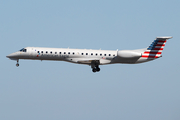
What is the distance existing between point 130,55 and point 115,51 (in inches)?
101

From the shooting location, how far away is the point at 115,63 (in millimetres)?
48125

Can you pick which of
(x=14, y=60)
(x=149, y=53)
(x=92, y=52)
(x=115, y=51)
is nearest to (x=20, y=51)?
(x=14, y=60)

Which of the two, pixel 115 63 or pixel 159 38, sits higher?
pixel 159 38

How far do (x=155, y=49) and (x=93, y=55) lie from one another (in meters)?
8.63

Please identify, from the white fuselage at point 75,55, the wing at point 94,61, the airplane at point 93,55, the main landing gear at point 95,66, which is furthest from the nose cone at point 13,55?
the main landing gear at point 95,66

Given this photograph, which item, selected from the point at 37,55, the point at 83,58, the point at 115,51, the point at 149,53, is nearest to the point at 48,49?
the point at 37,55

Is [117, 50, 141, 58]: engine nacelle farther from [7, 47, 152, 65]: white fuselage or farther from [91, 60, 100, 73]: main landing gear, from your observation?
[91, 60, 100, 73]: main landing gear

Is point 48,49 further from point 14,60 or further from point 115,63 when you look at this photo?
point 115,63

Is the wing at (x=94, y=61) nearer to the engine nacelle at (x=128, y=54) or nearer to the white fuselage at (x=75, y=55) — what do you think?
the white fuselage at (x=75, y=55)

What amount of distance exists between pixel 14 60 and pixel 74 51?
8.85 meters

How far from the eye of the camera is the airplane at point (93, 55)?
153 feet

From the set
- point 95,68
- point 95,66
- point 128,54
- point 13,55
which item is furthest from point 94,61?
point 13,55

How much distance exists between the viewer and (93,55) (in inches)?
1855

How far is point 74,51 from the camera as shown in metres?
47.1
